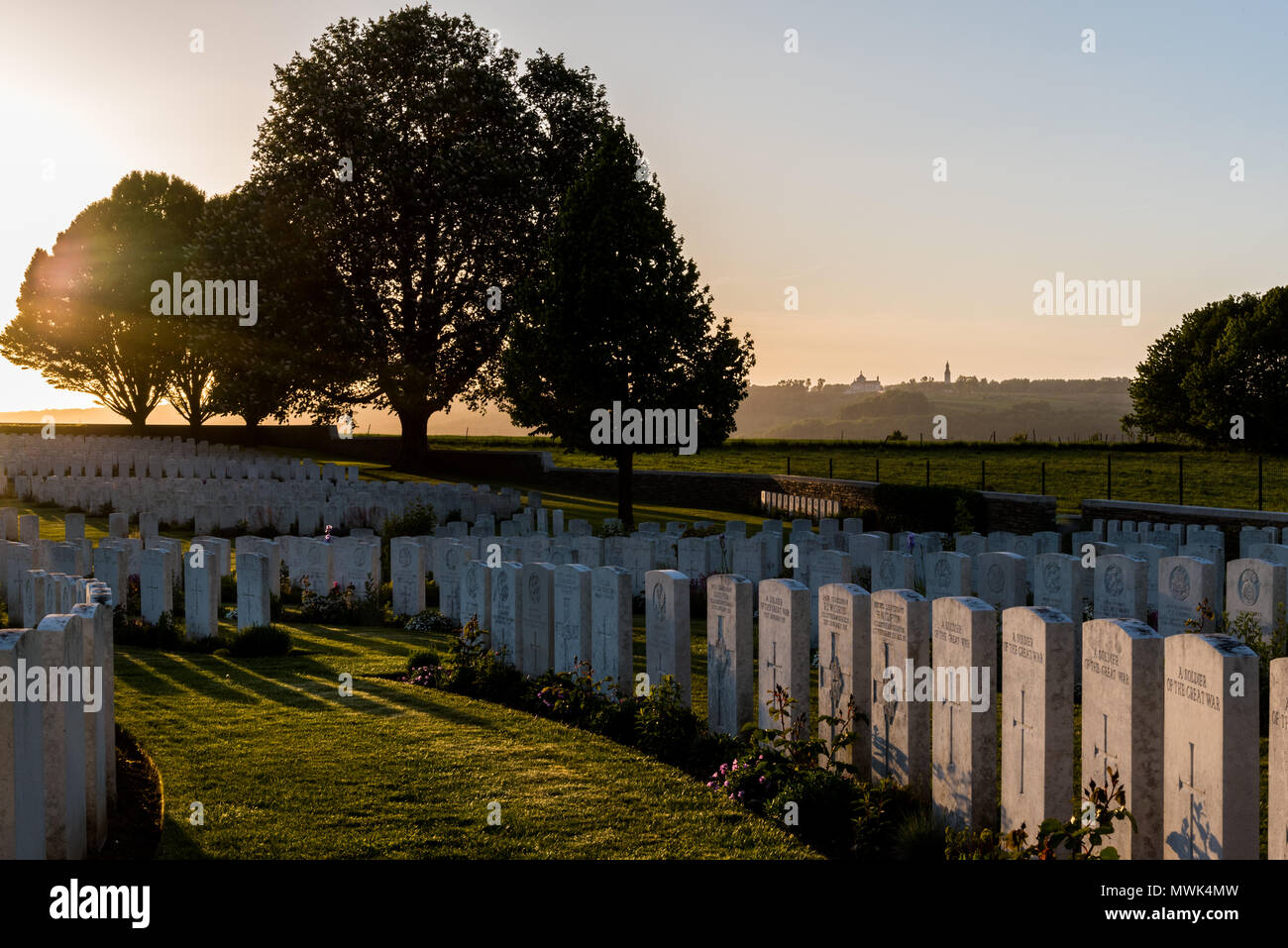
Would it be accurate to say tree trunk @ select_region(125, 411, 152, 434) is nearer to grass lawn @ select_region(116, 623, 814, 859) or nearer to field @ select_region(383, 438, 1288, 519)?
field @ select_region(383, 438, 1288, 519)

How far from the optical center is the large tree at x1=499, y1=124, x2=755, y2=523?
81.5ft

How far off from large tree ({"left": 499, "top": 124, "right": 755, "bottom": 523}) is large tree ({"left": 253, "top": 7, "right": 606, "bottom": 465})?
977cm

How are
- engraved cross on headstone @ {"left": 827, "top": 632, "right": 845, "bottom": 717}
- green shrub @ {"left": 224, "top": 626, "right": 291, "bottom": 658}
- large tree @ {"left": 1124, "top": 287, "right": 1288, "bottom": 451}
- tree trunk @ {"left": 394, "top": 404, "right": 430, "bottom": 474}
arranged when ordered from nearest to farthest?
engraved cross on headstone @ {"left": 827, "top": 632, "right": 845, "bottom": 717} → green shrub @ {"left": 224, "top": 626, "right": 291, "bottom": 658} → tree trunk @ {"left": 394, "top": 404, "right": 430, "bottom": 474} → large tree @ {"left": 1124, "top": 287, "right": 1288, "bottom": 451}

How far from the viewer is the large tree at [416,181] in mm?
33844

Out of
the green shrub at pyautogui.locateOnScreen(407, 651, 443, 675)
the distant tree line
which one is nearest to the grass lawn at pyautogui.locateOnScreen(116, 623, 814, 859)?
the green shrub at pyautogui.locateOnScreen(407, 651, 443, 675)

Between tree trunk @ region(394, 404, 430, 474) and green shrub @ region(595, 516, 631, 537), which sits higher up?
tree trunk @ region(394, 404, 430, 474)

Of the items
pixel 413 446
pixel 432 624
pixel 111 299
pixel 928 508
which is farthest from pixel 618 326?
pixel 111 299

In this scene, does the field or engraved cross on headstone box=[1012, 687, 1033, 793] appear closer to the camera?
engraved cross on headstone box=[1012, 687, 1033, 793]

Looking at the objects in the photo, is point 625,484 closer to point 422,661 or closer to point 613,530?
point 613,530

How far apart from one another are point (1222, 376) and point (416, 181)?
146 feet

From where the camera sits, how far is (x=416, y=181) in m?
34.2

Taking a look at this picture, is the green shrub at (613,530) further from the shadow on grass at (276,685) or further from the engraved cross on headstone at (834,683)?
the engraved cross on headstone at (834,683)

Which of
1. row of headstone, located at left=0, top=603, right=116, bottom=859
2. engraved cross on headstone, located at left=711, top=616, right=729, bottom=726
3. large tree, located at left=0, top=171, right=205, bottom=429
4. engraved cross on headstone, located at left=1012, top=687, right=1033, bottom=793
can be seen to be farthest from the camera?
large tree, located at left=0, top=171, right=205, bottom=429

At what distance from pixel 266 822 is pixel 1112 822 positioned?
4.97 meters
